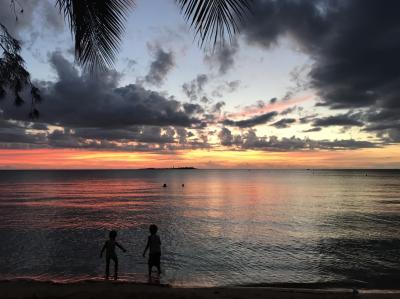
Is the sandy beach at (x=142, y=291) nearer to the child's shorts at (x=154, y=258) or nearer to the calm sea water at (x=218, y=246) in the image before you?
the child's shorts at (x=154, y=258)

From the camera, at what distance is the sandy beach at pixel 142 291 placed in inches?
493

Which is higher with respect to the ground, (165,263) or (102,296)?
(102,296)

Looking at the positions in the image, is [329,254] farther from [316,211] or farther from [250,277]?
[316,211]

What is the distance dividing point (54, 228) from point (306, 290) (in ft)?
78.0

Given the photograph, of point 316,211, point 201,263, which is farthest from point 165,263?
point 316,211

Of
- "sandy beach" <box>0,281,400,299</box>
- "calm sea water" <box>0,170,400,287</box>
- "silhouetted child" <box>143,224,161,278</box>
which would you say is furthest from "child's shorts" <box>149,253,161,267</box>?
"calm sea water" <box>0,170,400,287</box>

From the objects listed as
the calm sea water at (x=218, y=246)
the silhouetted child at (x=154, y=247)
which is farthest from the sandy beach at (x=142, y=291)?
the calm sea water at (x=218, y=246)

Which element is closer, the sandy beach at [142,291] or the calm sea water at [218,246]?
the sandy beach at [142,291]

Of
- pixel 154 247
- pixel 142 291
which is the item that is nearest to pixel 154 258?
pixel 154 247

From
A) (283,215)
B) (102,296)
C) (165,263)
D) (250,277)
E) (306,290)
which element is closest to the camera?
(102,296)

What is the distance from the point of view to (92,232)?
103 feet

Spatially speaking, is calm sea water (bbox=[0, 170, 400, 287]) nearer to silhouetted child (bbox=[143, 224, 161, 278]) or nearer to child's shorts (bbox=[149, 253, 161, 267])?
child's shorts (bbox=[149, 253, 161, 267])

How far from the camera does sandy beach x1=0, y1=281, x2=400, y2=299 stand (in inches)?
493

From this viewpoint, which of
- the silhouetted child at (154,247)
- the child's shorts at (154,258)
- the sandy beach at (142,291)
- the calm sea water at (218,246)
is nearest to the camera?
the sandy beach at (142,291)
